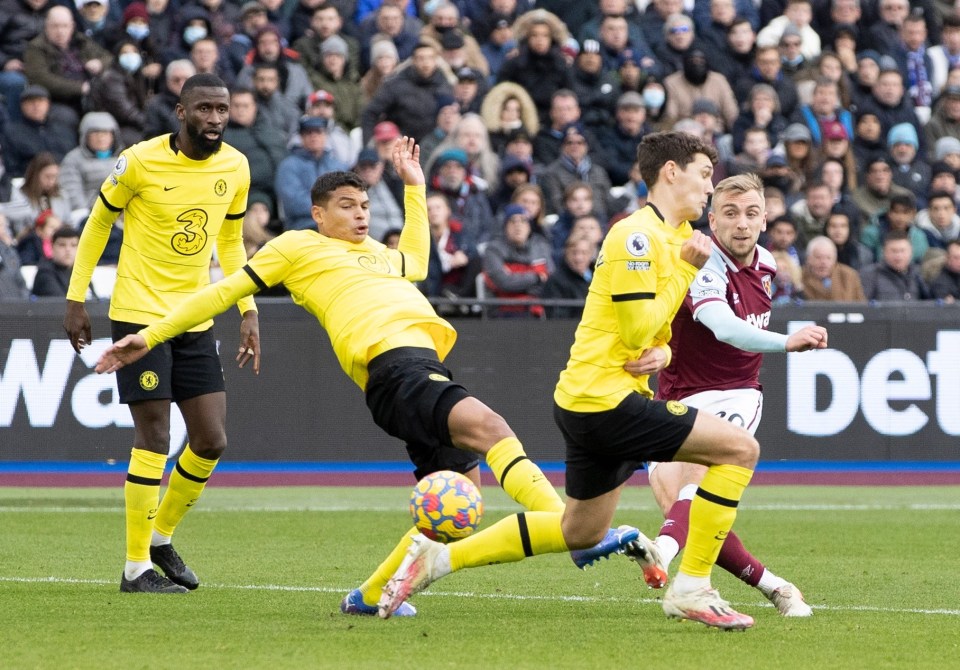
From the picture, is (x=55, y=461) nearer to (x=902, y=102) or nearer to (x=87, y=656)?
(x=87, y=656)

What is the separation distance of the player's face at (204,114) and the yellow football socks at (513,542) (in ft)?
8.74

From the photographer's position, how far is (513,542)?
704cm

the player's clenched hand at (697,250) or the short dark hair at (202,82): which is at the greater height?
the short dark hair at (202,82)

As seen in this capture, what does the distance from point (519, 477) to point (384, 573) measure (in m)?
0.77

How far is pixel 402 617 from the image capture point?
7523 mm

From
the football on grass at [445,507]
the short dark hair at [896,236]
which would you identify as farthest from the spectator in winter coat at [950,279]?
the football on grass at [445,507]

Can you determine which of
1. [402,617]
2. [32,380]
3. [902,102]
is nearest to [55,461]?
[32,380]

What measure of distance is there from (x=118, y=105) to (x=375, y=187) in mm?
2828

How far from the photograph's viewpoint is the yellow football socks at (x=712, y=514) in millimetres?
6879

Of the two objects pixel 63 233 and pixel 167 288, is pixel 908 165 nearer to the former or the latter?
pixel 63 233

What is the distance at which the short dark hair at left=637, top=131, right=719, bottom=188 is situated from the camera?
699 cm

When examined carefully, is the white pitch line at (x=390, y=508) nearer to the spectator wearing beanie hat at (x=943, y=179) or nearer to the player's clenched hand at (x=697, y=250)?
the spectator wearing beanie hat at (x=943, y=179)

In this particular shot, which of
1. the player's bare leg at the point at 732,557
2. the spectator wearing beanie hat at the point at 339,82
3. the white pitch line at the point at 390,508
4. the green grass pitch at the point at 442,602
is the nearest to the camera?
the green grass pitch at the point at 442,602

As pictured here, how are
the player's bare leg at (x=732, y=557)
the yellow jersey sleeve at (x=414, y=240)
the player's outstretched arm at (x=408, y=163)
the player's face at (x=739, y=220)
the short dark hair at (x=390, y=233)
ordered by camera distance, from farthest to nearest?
1. the short dark hair at (x=390, y=233)
2. the player's outstretched arm at (x=408, y=163)
3. the yellow jersey sleeve at (x=414, y=240)
4. the player's face at (x=739, y=220)
5. the player's bare leg at (x=732, y=557)
